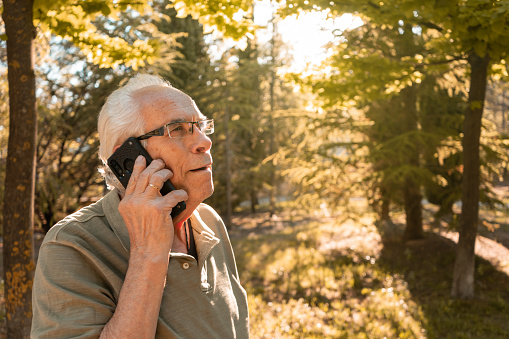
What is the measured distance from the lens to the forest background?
4.54 meters

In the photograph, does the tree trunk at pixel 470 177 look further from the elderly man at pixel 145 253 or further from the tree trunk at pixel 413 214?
the elderly man at pixel 145 253

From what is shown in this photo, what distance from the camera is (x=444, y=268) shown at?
31.6 ft

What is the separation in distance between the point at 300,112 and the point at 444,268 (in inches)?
202

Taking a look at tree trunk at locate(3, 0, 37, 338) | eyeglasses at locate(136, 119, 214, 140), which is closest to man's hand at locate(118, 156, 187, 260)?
eyeglasses at locate(136, 119, 214, 140)

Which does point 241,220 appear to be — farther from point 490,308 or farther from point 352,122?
A: point 490,308

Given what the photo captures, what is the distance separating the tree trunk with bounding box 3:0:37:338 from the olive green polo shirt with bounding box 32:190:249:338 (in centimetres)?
251

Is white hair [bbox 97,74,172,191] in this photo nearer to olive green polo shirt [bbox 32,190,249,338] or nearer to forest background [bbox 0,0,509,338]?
olive green polo shirt [bbox 32,190,249,338]

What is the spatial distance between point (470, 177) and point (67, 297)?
758cm

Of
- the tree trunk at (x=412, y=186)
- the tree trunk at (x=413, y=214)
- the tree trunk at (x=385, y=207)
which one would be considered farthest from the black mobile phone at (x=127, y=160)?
the tree trunk at (x=413, y=214)

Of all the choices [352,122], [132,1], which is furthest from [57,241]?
[352,122]

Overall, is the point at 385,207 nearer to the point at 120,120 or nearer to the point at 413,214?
the point at 413,214

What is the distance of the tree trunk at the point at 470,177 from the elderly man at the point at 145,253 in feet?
21.5

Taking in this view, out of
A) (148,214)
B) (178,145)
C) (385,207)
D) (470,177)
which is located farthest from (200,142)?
(385,207)

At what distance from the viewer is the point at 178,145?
5.63 feet
